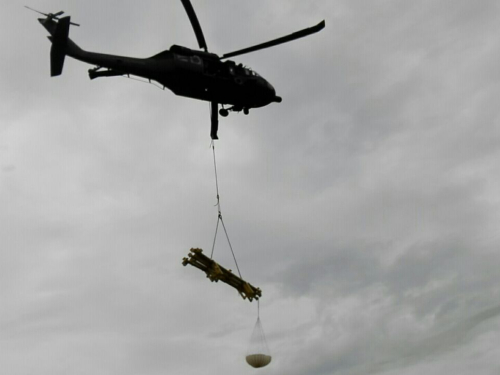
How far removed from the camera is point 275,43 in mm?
25156

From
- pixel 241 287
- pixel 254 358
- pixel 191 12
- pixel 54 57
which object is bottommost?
pixel 254 358

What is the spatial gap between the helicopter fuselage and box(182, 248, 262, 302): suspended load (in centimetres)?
669

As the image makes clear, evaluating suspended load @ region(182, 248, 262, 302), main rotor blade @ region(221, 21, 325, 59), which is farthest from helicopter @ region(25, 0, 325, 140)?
suspended load @ region(182, 248, 262, 302)

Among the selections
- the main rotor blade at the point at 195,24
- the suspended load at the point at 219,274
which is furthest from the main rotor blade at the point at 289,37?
the suspended load at the point at 219,274

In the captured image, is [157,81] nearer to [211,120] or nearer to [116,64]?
[116,64]

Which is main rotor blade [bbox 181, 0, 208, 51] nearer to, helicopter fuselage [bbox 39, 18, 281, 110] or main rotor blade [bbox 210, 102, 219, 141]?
helicopter fuselage [bbox 39, 18, 281, 110]

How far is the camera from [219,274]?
23062 mm

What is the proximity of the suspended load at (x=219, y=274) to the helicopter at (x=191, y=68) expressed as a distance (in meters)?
6.70

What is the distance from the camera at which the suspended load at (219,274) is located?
74.6 ft

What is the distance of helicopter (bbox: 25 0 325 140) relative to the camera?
23.2m

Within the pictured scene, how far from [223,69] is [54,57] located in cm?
660

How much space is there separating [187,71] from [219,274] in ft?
25.9

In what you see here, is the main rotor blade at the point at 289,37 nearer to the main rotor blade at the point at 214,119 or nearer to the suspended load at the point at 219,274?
the main rotor blade at the point at 214,119

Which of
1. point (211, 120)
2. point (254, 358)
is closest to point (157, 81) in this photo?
point (211, 120)
